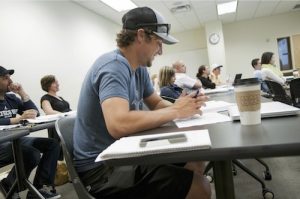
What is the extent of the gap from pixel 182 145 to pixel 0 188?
2.30m

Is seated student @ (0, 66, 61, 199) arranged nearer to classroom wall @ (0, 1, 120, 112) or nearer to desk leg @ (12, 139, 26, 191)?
desk leg @ (12, 139, 26, 191)

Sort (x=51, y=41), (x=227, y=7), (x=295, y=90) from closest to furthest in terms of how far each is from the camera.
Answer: (x=295, y=90), (x=51, y=41), (x=227, y=7)

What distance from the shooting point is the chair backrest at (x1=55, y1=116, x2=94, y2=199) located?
0.91 m

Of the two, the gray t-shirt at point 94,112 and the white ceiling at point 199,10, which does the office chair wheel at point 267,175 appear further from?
the white ceiling at point 199,10

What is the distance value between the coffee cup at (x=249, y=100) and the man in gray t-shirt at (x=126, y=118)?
238 mm

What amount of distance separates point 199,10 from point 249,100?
6915 mm

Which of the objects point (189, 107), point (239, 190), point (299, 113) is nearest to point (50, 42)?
point (239, 190)

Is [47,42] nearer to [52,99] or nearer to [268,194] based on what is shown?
[52,99]

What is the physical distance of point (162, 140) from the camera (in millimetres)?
683

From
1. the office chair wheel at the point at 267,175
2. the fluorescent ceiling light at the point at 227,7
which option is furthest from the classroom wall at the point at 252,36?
the office chair wheel at the point at 267,175

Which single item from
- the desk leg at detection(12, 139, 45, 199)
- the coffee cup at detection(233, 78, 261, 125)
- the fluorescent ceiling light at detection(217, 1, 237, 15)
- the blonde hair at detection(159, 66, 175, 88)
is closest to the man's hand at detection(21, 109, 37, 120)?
the desk leg at detection(12, 139, 45, 199)

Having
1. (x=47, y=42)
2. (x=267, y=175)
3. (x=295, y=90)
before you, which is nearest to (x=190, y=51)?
(x=47, y=42)

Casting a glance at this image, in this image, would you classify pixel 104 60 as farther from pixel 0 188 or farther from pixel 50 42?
pixel 50 42

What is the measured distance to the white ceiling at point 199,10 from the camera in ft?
19.9
